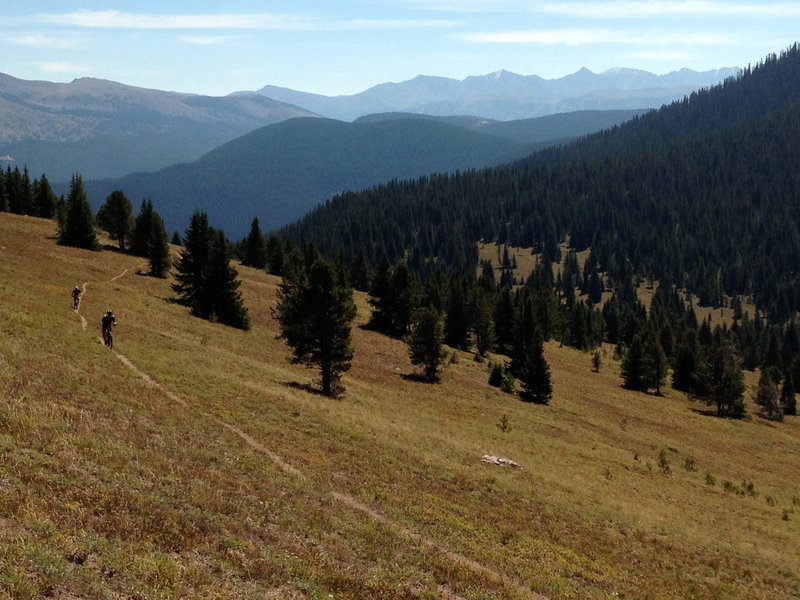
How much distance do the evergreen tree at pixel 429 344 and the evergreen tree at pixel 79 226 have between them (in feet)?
175

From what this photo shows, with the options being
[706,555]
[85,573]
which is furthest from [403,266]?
[85,573]

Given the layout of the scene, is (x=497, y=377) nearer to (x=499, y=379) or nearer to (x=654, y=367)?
(x=499, y=379)

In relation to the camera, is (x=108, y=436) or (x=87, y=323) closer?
(x=108, y=436)

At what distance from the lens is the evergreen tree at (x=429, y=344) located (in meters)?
63.2

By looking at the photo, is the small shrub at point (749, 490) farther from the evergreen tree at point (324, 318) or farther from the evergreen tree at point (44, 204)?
the evergreen tree at point (44, 204)

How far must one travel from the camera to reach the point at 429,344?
208 ft

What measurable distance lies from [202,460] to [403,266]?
63233 mm

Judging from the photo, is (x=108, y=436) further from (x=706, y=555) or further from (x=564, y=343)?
(x=564, y=343)

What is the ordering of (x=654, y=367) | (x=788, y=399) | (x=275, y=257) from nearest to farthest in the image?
1. (x=654, y=367)
2. (x=788, y=399)
3. (x=275, y=257)

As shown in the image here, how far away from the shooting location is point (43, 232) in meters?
89.9

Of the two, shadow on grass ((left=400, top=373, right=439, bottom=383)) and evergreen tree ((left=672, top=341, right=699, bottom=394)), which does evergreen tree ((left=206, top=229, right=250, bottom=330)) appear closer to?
shadow on grass ((left=400, top=373, right=439, bottom=383))

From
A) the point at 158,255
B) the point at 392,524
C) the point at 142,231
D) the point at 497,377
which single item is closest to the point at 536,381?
the point at 497,377

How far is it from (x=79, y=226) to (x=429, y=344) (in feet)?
185

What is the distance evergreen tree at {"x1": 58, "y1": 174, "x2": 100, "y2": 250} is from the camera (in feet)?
276
